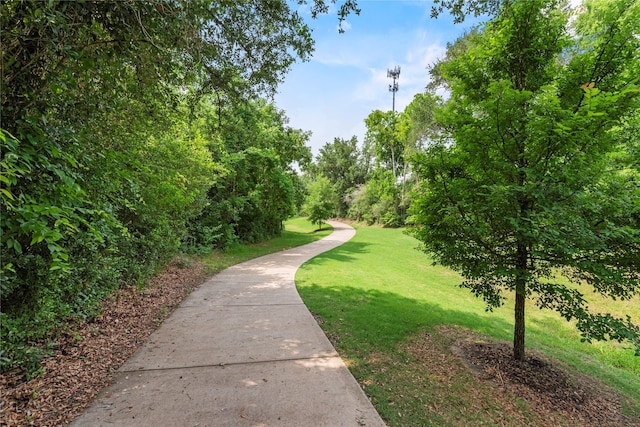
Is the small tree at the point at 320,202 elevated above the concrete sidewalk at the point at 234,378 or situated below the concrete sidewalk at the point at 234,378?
above

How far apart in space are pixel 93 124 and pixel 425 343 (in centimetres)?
530

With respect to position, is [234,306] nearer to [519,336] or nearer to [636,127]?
[519,336]

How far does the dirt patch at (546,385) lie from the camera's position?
2.94 meters

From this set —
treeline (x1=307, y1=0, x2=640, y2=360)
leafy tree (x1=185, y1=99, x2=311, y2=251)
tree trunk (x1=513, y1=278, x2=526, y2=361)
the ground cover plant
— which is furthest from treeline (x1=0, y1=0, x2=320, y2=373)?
tree trunk (x1=513, y1=278, x2=526, y2=361)

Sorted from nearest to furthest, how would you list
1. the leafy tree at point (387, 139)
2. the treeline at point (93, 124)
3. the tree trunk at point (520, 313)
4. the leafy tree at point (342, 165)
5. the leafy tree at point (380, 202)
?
the treeline at point (93, 124), the tree trunk at point (520, 313), the leafy tree at point (380, 202), the leafy tree at point (387, 139), the leafy tree at point (342, 165)

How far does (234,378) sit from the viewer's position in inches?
114

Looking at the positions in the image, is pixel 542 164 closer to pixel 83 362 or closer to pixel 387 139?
pixel 83 362

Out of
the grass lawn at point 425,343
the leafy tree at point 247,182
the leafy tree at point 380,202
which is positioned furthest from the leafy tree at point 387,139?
the grass lawn at point 425,343

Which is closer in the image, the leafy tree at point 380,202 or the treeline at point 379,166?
the treeline at point 379,166

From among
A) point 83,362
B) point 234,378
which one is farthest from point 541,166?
point 83,362

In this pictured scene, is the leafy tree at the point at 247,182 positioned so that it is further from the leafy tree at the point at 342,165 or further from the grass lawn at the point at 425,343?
the leafy tree at the point at 342,165

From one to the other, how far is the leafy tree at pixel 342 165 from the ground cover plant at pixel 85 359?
3992 cm

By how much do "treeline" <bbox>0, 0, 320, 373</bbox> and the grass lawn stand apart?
3.26 m

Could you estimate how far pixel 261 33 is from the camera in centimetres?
447
